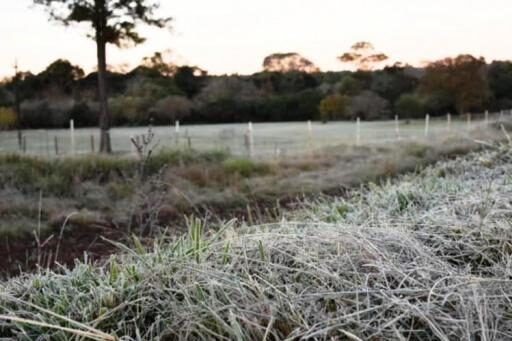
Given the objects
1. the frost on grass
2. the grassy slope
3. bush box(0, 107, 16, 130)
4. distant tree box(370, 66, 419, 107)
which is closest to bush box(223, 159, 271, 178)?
the grassy slope

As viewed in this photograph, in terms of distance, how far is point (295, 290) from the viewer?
1.57 m

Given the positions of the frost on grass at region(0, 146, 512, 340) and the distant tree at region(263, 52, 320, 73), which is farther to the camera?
the distant tree at region(263, 52, 320, 73)

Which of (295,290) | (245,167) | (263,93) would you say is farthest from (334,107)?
(295,290)

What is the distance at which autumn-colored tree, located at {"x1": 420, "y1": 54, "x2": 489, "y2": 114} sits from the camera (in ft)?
125

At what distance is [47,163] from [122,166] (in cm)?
157

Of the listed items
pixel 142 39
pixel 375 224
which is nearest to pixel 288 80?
pixel 142 39

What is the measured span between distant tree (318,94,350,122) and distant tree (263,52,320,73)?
16.6 feet

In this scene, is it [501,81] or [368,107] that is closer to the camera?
[368,107]

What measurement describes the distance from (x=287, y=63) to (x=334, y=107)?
7191 millimetres

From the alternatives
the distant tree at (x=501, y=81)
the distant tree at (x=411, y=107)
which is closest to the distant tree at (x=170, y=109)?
the distant tree at (x=411, y=107)

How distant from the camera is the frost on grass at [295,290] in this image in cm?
138

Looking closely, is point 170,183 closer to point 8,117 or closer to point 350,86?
point 8,117

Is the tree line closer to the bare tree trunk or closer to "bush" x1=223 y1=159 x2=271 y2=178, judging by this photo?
the bare tree trunk

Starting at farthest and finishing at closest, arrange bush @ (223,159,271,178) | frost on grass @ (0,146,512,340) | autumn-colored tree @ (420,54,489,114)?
autumn-colored tree @ (420,54,489,114) < bush @ (223,159,271,178) < frost on grass @ (0,146,512,340)
